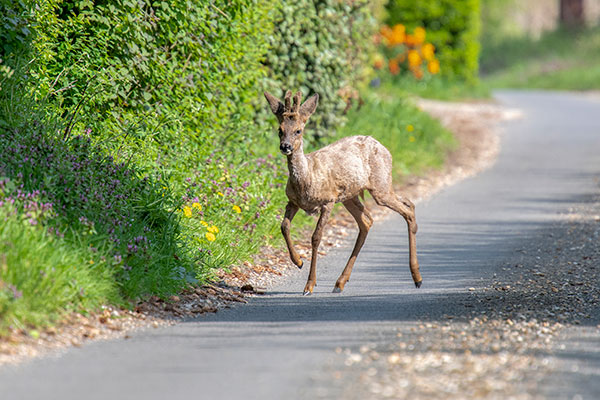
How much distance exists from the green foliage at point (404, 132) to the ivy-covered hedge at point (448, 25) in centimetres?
895

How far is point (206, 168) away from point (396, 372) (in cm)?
510

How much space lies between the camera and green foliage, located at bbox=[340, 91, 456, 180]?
52.6ft

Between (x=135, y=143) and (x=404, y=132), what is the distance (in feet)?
27.6

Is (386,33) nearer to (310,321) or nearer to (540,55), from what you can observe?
(310,321)

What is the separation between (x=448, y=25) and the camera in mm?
28938

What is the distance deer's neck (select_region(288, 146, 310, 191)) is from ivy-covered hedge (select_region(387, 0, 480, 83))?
20.2 metres

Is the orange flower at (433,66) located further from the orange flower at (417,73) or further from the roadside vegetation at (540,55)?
the roadside vegetation at (540,55)

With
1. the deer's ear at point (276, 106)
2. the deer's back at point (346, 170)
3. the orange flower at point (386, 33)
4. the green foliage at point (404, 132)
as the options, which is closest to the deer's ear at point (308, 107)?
the deer's ear at point (276, 106)

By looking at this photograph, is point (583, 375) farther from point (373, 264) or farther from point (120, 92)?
point (120, 92)

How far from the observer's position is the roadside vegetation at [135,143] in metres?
7.55

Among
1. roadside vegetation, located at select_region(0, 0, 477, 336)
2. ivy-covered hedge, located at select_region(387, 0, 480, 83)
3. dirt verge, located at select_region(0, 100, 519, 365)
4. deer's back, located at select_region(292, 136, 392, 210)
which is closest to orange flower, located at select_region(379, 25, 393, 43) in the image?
ivy-covered hedge, located at select_region(387, 0, 480, 83)

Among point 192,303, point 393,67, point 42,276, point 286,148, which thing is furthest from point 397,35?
point 42,276

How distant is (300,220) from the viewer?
1200 centimetres

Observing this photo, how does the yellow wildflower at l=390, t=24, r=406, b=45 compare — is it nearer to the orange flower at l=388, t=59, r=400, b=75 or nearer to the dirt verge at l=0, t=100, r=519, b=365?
the orange flower at l=388, t=59, r=400, b=75
